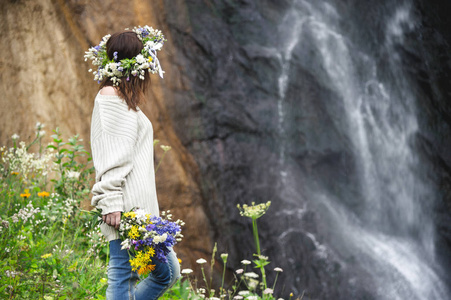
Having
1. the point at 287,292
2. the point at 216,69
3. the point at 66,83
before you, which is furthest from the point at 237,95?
the point at 287,292

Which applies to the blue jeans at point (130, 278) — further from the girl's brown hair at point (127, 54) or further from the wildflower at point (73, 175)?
the wildflower at point (73, 175)

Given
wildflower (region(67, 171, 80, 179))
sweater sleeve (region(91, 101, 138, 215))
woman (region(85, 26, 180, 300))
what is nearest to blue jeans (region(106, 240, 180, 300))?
woman (region(85, 26, 180, 300))

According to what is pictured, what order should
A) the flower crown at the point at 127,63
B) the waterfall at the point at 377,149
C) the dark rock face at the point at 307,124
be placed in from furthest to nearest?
the waterfall at the point at 377,149, the dark rock face at the point at 307,124, the flower crown at the point at 127,63

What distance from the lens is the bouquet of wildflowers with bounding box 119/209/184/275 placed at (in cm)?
208

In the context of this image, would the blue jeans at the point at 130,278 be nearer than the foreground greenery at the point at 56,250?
Yes

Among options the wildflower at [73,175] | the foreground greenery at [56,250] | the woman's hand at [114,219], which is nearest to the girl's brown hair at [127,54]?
the woman's hand at [114,219]

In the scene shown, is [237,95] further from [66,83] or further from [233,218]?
[66,83]

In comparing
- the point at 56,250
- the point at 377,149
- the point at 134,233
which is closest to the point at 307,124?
the point at 377,149

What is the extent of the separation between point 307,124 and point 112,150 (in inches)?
156

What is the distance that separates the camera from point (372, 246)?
566 centimetres

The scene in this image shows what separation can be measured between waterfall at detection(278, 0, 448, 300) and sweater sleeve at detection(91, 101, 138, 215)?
3.44 m

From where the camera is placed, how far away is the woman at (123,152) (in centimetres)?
216

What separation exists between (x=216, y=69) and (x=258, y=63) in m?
0.60

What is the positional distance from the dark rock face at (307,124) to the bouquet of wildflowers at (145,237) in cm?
279
